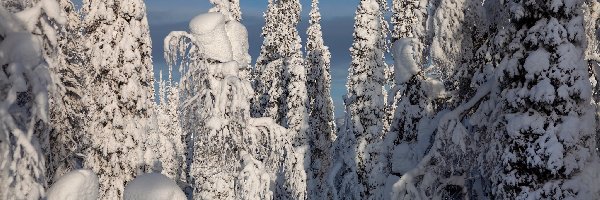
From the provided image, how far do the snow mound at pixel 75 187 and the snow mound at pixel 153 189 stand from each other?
1.92 m

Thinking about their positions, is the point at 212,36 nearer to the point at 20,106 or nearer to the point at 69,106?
the point at 69,106

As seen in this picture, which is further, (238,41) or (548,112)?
(238,41)

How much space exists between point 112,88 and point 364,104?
15130 mm

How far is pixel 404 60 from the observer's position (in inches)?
547

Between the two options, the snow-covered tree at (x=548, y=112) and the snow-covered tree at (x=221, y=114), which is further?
the snow-covered tree at (x=221, y=114)

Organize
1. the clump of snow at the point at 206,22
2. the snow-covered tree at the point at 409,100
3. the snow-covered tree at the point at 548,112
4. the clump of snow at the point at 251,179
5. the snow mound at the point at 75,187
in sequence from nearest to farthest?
the snow mound at the point at 75,187, the snow-covered tree at the point at 548,112, the clump of snow at the point at 206,22, the clump of snow at the point at 251,179, the snow-covered tree at the point at 409,100

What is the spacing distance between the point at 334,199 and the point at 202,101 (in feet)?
49.1

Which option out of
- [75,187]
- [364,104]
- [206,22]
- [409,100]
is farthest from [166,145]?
[75,187]

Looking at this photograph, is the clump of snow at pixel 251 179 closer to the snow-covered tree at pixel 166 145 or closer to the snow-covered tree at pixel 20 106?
the snow-covered tree at pixel 166 145

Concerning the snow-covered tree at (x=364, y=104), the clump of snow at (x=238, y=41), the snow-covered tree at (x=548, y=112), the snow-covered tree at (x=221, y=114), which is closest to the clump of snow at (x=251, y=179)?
the snow-covered tree at (x=221, y=114)

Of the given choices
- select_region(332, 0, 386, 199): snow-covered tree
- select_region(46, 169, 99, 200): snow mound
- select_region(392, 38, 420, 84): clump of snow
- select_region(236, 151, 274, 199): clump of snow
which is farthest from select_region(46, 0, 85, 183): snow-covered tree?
select_region(332, 0, 386, 199): snow-covered tree

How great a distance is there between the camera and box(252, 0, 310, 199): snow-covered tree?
97.1 feet

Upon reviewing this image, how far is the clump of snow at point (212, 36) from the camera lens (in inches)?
403

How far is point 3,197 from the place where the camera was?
14.2 ft
